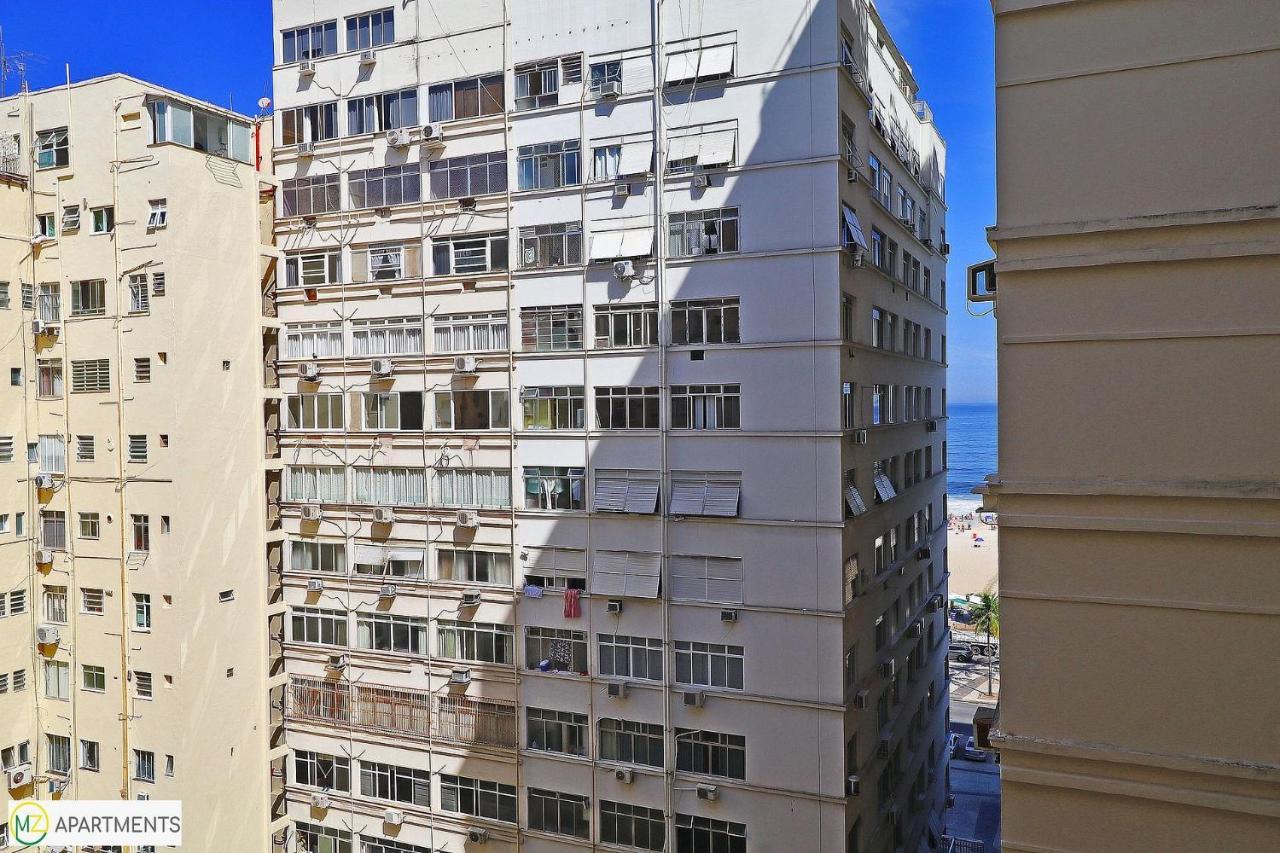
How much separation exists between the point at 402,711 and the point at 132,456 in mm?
8543

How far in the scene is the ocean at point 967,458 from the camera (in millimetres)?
101625

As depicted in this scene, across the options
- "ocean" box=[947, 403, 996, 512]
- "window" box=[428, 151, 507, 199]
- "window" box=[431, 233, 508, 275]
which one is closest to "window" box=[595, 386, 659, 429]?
"window" box=[431, 233, 508, 275]

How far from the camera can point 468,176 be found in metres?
19.2

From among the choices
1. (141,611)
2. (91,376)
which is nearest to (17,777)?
(141,611)

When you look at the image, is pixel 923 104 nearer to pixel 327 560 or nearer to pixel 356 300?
pixel 356 300

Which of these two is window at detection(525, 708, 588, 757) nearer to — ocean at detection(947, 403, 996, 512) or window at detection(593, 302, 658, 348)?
window at detection(593, 302, 658, 348)

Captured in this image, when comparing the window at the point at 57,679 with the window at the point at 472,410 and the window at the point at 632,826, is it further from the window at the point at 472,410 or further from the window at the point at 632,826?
the window at the point at 632,826

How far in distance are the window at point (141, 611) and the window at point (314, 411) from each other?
5.02 metres

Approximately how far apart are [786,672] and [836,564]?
93.2 inches

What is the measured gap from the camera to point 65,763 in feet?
68.8

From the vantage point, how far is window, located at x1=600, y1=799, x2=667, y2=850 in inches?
694

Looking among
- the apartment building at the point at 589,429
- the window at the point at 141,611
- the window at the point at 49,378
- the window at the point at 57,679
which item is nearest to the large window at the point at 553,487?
the apartment building at the point at 589,429

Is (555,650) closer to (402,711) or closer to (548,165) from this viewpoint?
(402,711)

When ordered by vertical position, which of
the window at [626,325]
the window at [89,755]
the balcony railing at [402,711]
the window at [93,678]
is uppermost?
the window at [626,325]
